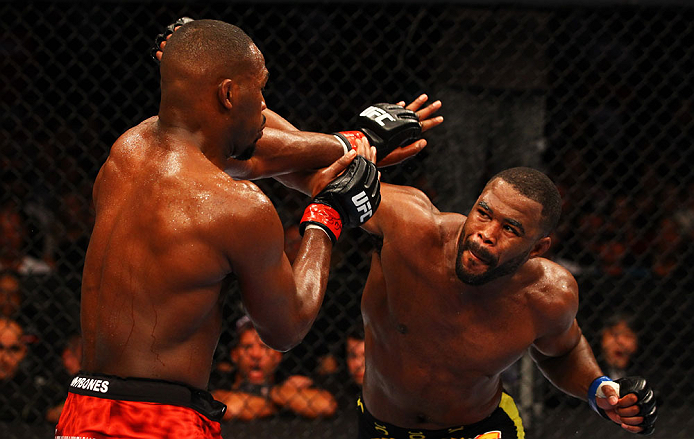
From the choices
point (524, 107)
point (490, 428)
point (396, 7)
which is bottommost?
point (490, 428)

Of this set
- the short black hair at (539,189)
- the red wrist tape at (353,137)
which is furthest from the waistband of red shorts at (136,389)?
the short black hair at (539,189)

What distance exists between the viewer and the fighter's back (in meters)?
1.27

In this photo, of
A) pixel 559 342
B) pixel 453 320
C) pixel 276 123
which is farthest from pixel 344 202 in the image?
pixel 559 342

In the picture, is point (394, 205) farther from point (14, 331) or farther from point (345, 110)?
point (14, 331)

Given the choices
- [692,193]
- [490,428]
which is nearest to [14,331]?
[490,428]

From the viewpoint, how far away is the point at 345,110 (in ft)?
10.5

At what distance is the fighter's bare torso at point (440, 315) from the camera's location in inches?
79.0

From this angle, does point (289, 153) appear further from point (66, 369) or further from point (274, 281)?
point (66, 369)

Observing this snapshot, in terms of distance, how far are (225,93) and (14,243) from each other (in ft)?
6.78

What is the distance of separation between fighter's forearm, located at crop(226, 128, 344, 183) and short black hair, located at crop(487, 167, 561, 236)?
17.0 inches

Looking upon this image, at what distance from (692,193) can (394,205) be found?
2025 mm

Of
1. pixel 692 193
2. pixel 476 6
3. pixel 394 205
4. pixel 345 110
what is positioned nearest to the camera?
pixel 394 205

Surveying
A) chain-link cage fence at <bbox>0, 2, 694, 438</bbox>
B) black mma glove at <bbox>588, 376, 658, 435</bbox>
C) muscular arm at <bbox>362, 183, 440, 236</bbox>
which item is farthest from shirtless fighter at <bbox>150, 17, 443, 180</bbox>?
chain-link cage fence at <bbox>0, 2, 694, 438</bbox>

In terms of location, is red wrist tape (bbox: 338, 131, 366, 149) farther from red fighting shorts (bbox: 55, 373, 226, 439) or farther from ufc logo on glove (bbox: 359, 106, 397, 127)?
red fighting shorts (bbox: 55, 373, 226, 439)
